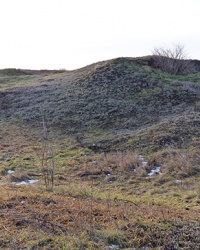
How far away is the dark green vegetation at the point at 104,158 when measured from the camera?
372cm

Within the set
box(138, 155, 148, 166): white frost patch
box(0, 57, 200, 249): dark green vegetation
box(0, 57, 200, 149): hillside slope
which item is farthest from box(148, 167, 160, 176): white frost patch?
box(0, 57, 200, 149): hillside slope

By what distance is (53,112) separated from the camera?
15.8 m

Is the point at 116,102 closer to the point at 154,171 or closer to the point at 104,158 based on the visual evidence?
the point at 104,158

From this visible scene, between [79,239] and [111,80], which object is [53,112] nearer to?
[111,80]

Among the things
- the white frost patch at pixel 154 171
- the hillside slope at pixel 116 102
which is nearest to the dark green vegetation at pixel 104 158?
the hillside slope at pixel 116 102

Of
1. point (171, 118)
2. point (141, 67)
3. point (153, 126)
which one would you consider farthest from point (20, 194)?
point (141, 67)

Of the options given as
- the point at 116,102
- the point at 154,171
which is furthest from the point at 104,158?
the point at 116,102

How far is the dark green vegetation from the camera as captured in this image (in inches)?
146

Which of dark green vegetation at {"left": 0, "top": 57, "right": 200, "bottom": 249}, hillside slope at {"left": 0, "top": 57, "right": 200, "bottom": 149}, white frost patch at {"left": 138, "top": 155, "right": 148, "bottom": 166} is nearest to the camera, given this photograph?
dark green vegetation at {"left": 0, "top": 57, "right": 200, "bottom": 249}

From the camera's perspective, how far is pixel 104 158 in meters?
9.78

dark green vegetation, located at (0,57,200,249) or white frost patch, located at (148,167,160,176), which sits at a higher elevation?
dark green vegetation, located at (0,57,200,249)

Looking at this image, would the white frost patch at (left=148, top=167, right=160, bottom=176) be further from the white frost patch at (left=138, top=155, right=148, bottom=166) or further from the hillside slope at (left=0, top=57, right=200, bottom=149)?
the hillside slope at (left=0, top=57, right=200, bottom=149)

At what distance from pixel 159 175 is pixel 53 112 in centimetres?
903

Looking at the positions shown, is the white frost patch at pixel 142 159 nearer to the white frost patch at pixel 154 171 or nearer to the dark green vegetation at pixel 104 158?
the dark green vegetation at pixel 104 158
